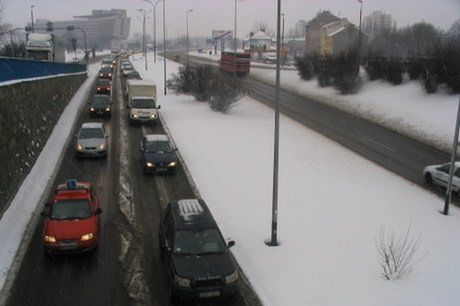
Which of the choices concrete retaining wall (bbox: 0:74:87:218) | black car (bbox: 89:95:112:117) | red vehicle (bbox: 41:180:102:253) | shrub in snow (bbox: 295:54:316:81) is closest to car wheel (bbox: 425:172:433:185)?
red vehicle (bbox: 41:180:102:253)

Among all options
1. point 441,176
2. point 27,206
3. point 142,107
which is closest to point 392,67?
point 142,107

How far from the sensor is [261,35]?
12331cm

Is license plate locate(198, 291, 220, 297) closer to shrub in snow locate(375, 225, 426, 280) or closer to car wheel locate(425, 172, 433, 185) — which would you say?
shrub in snow locate(375, 225, 426, 280)

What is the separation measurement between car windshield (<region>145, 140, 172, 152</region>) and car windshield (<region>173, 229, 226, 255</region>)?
10.7 metres

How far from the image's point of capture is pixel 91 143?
23859 millimetres

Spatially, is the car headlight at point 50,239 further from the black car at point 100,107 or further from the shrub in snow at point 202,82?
the shrub in snow at point 202,82

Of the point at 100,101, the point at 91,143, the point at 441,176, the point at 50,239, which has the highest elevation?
the point at 100,101

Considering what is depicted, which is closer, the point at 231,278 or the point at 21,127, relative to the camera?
the point at 231,278

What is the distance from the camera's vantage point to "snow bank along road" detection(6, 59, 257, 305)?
11758mm

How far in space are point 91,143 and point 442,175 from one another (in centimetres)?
1697

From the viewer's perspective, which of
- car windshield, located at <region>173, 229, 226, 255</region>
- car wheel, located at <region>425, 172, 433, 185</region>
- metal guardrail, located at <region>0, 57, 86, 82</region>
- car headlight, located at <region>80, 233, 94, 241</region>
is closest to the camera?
car windshield, located at <region>173, 229, 226, 255</region>

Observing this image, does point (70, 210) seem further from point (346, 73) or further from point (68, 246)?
point (346, 73)

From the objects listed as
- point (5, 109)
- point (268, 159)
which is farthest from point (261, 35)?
point (5, 109)

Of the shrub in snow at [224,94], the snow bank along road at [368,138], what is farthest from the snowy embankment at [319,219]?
the shrub in snow at [224,94]
